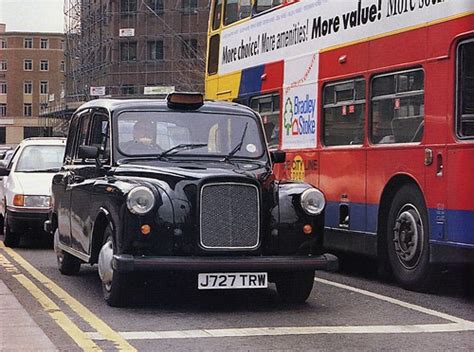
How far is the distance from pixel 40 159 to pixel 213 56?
3.31 meters

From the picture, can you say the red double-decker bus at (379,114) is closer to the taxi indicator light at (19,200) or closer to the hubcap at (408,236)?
the hubcap at (408,236)

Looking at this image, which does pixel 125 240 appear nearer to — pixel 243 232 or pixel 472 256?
pixel 243 232

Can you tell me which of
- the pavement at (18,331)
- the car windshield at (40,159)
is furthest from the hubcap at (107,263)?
the car windshield at (40,159)

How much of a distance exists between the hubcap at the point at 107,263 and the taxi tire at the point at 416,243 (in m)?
3.22

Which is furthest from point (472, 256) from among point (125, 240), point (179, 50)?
point (179, 50)

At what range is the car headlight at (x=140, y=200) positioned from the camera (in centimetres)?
835

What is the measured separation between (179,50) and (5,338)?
61356 mm

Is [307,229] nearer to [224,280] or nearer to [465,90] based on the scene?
[224,280]

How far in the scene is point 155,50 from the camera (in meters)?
69.4

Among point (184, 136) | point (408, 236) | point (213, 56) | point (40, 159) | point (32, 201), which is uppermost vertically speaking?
point (213, 56)

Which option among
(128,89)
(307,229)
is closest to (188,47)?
(128,89)

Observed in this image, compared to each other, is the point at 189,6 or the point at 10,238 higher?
the point at 189,6

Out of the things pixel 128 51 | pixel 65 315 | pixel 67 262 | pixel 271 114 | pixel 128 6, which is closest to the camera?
pixel 65 315

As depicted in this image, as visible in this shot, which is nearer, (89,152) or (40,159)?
(89,152)
